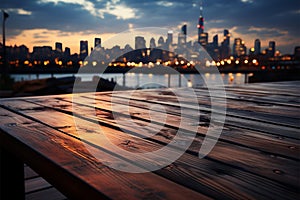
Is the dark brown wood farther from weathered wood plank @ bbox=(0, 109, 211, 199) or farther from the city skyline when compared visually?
the city skyline

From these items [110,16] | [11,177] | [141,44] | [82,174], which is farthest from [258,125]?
[110,16]

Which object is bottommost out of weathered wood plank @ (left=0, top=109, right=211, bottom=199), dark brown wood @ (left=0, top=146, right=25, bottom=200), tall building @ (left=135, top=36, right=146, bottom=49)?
dark brown wood @ (left=0, top=146, right=25, bottom=200)

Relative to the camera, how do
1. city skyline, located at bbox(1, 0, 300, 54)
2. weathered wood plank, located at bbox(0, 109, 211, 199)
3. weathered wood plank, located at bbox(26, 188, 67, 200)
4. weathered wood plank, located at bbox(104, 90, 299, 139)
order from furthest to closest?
city skyline, located at bbox(1, 0, 300, 54) → weathered wood plank, located at bbox(26, 188, 67, 200) → weathered wood plank, located at bbox(104, 90, 299, 139) → weathered wood plank, located at bbox(0, 109, 211, 199)

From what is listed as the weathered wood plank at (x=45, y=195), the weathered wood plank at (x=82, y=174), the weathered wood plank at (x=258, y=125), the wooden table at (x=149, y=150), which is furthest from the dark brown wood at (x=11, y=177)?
the weathered wood plank at (x=258, y=125)

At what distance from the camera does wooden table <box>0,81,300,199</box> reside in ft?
1.65

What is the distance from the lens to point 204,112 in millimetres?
1433

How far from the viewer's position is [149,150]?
0.74 m

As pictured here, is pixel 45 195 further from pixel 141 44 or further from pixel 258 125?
pixel 141 44

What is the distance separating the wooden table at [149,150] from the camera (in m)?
0.50

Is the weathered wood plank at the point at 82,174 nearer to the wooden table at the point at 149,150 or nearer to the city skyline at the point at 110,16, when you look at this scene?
the wooden table at the point at 149,150

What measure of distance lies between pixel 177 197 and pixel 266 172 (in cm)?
26

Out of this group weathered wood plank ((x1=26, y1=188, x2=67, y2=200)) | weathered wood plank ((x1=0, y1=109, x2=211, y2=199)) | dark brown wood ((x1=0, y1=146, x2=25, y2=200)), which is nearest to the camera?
weathered wood plank ((x1=0, y1=109, x2=211, y2=199))

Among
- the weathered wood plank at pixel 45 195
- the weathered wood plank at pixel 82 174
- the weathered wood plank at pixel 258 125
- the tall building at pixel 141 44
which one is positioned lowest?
the weathered wood plank at pixel 45 195

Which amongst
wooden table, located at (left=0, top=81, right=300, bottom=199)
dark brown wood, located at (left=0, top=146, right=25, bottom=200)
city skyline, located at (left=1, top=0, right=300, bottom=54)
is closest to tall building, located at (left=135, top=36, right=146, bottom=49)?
wooden table, located at (left=0, top=81, right=300, bottom=199)
